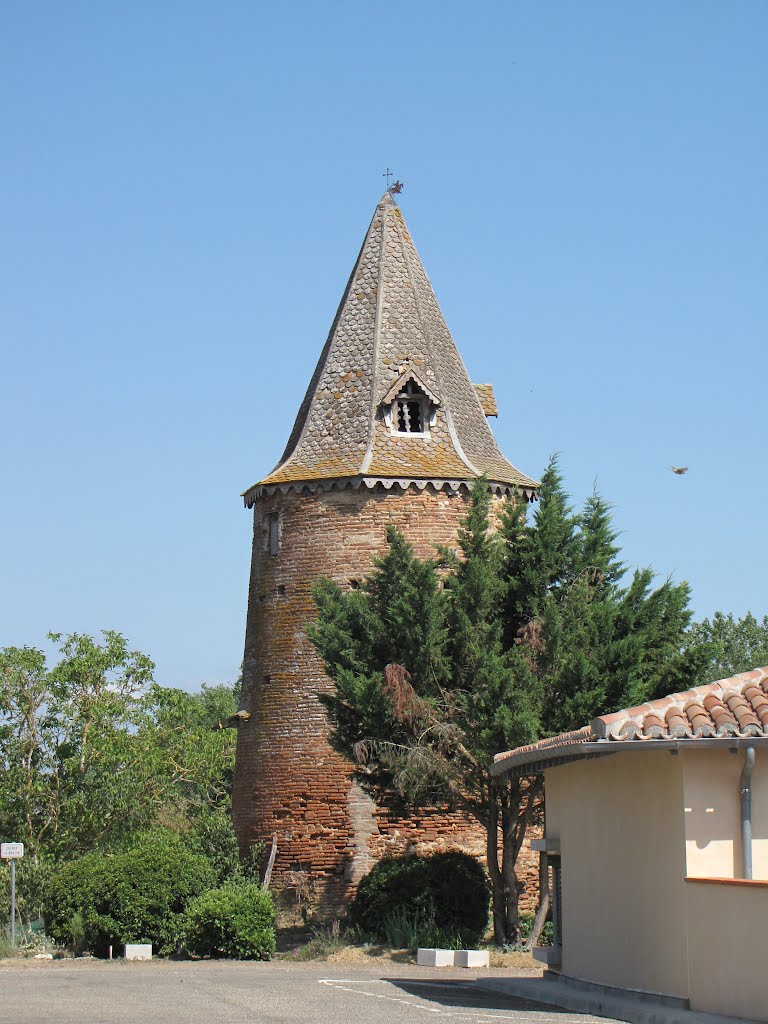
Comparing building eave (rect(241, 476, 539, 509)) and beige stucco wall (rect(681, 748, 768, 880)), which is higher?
building eave (rect(241, 476, 539, 509))

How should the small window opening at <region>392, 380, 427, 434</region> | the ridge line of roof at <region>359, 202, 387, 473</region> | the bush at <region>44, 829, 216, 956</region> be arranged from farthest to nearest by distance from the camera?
the small window opening at <region>392, 380, 427, 434</region>, the ridge line of roof at <region>359, 202, 387, 473</region>, the bush at <region>44, 829, 216, 956</region>

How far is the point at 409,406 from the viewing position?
3183cm

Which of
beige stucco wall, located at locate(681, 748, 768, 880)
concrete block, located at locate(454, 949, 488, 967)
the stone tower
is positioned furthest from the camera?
the stone tower

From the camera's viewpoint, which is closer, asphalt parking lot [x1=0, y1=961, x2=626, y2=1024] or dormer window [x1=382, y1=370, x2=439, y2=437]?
asphalt parking lot [x1=0, y1=961, x2=626, y2=1024]

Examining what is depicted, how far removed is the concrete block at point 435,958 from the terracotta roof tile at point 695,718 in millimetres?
7530

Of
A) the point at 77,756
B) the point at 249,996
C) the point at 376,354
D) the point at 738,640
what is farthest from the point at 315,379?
the point at 738,640

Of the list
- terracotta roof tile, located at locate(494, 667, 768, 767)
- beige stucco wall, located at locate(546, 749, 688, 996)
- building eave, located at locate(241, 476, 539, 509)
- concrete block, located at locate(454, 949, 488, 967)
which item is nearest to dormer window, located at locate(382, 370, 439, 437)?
building eave, located at locate(241, 476, 539, 509)

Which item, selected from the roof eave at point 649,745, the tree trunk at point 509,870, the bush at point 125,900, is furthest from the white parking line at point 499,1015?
the tree trunk at point 509,870

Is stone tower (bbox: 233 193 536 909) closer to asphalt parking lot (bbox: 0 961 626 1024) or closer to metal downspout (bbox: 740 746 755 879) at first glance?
asphalt parking lot (bbox: 0 961 626 1024)

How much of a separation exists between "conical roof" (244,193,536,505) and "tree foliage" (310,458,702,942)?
4.99 meters

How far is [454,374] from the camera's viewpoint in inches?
1308

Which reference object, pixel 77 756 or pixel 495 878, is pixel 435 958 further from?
pixel 77 756

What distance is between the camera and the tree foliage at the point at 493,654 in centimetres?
2353

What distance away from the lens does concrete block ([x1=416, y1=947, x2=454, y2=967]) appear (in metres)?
21.3
